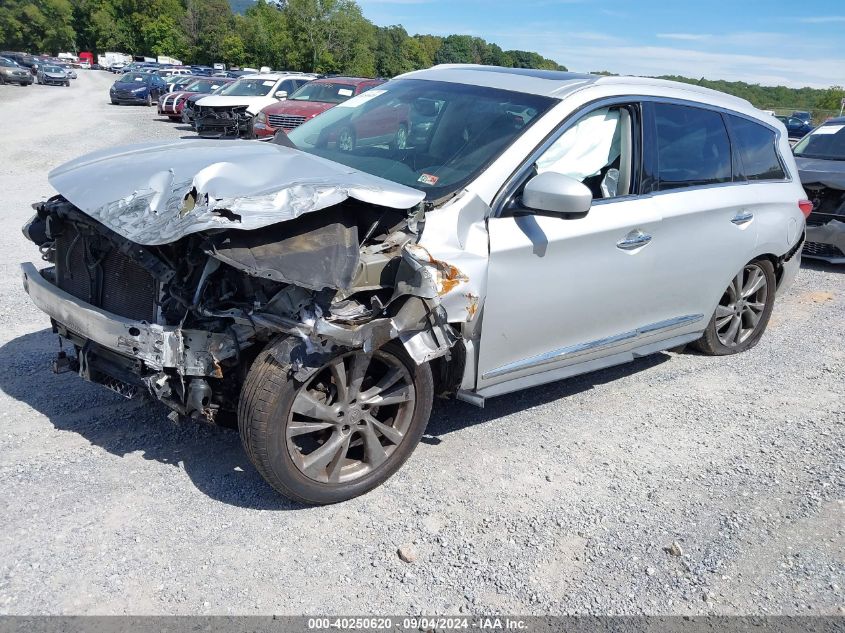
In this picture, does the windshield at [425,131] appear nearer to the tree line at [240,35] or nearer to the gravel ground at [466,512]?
the gravel ground at [466,512]

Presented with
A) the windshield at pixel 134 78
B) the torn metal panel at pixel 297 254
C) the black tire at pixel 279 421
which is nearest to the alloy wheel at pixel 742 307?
the black tire at pixel 279 421

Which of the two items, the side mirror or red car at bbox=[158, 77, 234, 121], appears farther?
red car at bbox=[158, 77, 234, 121]

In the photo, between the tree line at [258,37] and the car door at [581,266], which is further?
the tree line at [258,37]

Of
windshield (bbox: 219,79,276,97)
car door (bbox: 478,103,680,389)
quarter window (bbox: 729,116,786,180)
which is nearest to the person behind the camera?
car door (bbox: 478,103,680,389)

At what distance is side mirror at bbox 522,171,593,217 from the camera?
356 cm

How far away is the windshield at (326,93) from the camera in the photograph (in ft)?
56.3

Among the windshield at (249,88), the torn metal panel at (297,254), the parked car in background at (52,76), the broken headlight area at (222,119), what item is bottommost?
the parked car in background at (52,76)

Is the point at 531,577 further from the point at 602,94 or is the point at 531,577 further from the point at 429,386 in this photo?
the point at 602,94

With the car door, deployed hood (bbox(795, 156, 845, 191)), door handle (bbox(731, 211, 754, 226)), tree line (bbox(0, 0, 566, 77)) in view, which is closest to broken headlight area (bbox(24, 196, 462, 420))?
the car door

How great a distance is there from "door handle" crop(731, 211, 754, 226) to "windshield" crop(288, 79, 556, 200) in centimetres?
176

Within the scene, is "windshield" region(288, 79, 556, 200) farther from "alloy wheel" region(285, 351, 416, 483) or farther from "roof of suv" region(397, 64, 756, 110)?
"alloy wheel" region(285, 351, 416, 483)

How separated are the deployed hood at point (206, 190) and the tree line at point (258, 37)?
48.1 meters

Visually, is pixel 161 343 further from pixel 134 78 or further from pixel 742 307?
pixel 134 78

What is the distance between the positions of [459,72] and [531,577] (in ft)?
10.6
